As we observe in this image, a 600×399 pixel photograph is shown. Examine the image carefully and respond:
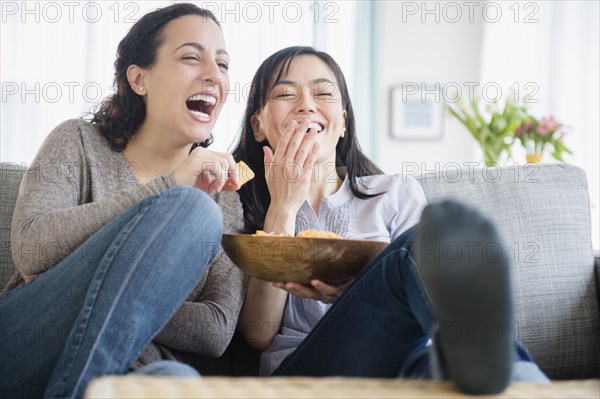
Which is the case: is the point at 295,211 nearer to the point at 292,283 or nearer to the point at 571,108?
the point at 292,283

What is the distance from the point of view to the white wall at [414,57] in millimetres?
4512

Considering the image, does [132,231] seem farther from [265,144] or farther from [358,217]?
[265,144]

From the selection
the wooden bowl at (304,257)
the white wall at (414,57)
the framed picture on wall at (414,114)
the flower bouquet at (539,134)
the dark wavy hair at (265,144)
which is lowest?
the wooden bowl at (304,257)

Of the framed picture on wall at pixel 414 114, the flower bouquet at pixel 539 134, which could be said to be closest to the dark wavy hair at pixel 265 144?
the flower bouquet at pixel 539 134

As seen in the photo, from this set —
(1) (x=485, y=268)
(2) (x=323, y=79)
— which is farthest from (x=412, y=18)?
(1) (x=485, y=268)

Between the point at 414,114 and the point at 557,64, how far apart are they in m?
0.88

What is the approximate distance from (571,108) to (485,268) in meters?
3.66

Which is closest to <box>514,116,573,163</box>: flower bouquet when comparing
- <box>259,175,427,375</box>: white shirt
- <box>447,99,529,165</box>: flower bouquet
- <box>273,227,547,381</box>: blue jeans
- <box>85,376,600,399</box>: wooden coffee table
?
<box>447,99,529,165</box>: flower bouquet

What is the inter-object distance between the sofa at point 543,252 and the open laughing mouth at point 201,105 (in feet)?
1.40

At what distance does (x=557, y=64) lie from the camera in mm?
4230

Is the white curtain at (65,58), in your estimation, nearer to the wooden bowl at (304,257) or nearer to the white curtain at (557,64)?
the white curtain at (557,64)

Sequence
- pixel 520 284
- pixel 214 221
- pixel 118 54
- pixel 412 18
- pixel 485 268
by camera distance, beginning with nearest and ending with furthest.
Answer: pixel 485 268, pixel 214 221, pixel 520 284, pixel 118 54, pixel 412 18

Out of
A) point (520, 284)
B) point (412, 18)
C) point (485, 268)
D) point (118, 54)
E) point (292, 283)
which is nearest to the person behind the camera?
point (485, 268)

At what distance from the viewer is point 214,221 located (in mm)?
1196
